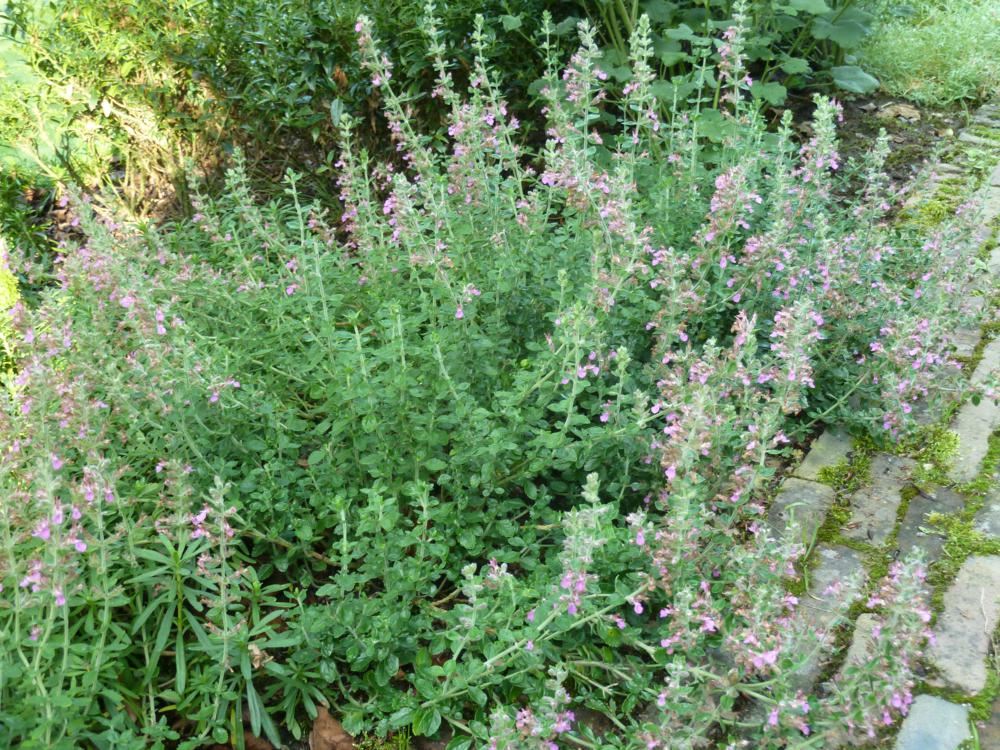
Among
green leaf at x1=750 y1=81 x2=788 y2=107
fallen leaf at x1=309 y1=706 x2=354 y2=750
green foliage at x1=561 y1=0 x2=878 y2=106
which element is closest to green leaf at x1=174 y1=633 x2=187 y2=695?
fallen leaf at x1=309 y1=706 x2=354 y2=750

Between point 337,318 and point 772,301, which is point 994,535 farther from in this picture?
Result: point 337,318

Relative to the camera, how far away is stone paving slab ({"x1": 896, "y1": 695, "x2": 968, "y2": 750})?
235cm

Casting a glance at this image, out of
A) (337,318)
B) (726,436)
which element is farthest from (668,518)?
(337,318)

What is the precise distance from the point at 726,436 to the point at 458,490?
0.76 m

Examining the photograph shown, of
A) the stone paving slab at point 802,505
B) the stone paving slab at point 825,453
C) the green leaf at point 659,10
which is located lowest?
the stone paving slab at point 825,453

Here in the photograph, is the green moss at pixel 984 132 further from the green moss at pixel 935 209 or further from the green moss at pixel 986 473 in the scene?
the green moss at pixel 986 473

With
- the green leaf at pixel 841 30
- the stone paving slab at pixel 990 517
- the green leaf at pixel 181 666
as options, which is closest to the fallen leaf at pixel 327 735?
the green leaf at pixel 181 666

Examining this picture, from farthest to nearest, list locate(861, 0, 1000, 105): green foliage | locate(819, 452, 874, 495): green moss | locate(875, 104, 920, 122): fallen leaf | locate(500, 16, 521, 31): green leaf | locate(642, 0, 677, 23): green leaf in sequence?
locate(861, 0, 1000, 105): green foliage < locate(875, 104, 920, 122): fallen leaf < locate(642, 0, 677, 23): green leaf < locate(500, 16, 521, 31): green leaf < locate(819, 452, 874, 495): green moss

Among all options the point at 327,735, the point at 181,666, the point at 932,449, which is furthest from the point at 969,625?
the point at 181,666

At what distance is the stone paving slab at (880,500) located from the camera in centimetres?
303

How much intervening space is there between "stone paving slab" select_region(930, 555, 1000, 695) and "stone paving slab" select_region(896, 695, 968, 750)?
0.08 metres

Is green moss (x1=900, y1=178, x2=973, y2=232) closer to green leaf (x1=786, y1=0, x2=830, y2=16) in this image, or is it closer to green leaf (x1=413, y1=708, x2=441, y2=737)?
green leaf (x1=786, y1=0, x2=830, y2=16)

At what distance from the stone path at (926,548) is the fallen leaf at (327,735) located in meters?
1.20

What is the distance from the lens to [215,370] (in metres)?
2.79
